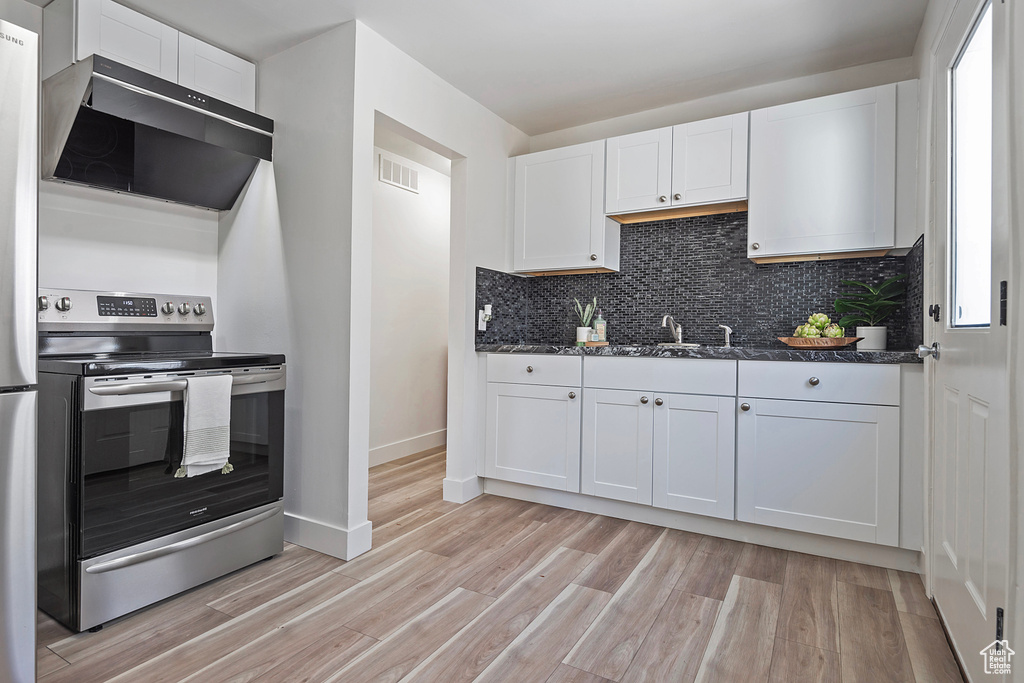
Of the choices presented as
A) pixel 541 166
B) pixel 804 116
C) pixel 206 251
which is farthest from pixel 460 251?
pixel 804 116

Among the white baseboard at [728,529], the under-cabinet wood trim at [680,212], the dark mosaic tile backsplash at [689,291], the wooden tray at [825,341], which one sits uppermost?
the under-cabinet wood trim at [680,212]

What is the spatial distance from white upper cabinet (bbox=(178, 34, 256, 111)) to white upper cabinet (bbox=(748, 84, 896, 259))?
101 inches

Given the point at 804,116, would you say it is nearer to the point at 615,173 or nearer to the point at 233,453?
the point at 615,173

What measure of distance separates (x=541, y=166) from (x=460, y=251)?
2.62 ft

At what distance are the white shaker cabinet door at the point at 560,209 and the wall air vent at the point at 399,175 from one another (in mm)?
1061

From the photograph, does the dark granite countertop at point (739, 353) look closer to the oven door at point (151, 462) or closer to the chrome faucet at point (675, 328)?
the chrome faucet at point (675, 328)

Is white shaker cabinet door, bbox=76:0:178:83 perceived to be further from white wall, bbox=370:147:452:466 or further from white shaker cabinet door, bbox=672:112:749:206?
white shaker cabinet door, bbox=672:112:749:206

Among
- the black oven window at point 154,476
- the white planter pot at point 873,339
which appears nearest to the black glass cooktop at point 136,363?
the black oven window at point 154,476

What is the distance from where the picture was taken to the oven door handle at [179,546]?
1.75 metres

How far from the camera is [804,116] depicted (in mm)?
2576

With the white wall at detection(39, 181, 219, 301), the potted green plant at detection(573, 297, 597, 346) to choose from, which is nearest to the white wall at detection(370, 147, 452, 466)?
the white wall at detection(39, 181, 219, 301)

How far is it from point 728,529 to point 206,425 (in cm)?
234

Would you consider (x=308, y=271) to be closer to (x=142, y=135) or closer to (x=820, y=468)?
(x=142, y=135)

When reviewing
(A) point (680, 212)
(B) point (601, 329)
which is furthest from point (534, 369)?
(A) point (680, 212)
